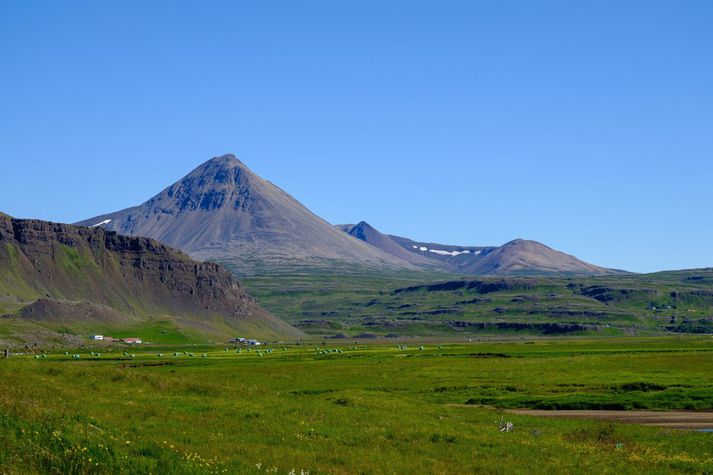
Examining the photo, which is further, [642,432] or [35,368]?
[35,368]

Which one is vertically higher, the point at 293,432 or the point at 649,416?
the point at 293,432

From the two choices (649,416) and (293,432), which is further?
(649,416)

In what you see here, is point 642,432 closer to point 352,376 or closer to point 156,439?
point 156,439

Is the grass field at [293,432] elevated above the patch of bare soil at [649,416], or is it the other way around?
the grass field at [293,432]

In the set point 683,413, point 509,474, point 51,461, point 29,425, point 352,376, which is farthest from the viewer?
point 352,376

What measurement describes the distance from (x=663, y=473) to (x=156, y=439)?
19.3 meters

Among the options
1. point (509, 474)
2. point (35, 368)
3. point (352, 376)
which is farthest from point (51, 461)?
point (352, 376)

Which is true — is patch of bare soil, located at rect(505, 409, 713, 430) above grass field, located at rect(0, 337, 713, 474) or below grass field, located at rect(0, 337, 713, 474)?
below

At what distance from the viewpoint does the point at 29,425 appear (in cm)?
2870

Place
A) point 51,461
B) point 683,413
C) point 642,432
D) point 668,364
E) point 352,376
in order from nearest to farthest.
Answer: point 51,461
point 642,432
point 683,413
point 352,376
point 668,364

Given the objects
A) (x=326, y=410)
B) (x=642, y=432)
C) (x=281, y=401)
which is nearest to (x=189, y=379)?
(x=281, y=401)

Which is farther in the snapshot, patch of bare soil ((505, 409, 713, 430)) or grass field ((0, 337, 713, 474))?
patch of bare soil ((505, 409, 713, 430))

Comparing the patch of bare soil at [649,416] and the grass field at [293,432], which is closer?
the grass field at [293,432]

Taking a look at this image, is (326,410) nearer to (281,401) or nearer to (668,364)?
(281,401)
